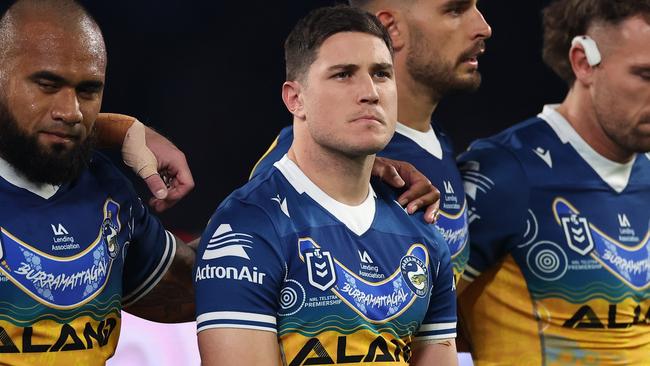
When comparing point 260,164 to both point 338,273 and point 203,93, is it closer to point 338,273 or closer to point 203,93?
point 338,273

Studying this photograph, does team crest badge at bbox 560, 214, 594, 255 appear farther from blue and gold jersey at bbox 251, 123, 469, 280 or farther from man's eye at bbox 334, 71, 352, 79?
man's eye at bbox 334, 71, 352, 79

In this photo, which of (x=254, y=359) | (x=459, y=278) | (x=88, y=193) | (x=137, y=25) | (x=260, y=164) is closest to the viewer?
(x=254, y=359)

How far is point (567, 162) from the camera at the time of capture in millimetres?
3352

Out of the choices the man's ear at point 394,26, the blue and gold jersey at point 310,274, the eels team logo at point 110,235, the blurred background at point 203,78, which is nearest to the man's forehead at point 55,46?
the eels team logo at point 110,235

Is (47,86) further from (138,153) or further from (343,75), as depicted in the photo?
(343,75)

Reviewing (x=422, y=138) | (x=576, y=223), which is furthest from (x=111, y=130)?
(x=576, y=223)

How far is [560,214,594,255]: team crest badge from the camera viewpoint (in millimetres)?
3240

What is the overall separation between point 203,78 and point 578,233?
2.36 m

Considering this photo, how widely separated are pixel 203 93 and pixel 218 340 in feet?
9.05

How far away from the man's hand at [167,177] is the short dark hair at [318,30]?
35 cm

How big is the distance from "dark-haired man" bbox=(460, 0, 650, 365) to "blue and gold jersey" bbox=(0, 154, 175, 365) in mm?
1091

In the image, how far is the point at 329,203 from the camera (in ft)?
8.89

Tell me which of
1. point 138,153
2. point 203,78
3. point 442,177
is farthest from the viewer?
point 203,78

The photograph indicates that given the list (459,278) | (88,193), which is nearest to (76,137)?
(88,193)
